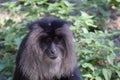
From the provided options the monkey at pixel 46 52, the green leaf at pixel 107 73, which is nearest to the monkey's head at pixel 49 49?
the monkey at pixel 46 52

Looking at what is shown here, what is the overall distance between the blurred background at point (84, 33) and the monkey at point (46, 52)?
86 cm

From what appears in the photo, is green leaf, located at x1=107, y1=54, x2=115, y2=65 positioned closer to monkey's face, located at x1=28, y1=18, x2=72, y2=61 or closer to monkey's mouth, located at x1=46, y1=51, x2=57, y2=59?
monkey's face, located at x1=28, y1=18, x2=72, y2=61

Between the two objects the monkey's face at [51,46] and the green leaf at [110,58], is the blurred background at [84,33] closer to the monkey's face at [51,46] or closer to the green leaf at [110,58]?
the green leaf at [110,58]

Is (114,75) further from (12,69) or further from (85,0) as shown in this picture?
(85,0)

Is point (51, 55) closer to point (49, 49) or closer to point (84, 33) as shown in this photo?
point (49, 49)

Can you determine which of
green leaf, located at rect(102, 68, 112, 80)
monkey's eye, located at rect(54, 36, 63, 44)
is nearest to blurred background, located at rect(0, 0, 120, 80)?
green leaf, located at rect(102, 68, 112, 80)

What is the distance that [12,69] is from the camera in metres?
5.63

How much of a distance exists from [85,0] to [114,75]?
73.6 inches

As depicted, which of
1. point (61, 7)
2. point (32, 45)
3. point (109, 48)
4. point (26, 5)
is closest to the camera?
point (32, 45)

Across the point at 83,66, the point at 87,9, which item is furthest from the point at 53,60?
the point at 87,9

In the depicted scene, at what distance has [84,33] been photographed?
5.88m

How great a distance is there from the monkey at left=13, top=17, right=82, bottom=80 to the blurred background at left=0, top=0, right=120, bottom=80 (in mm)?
857

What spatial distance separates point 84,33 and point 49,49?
1.54 meters

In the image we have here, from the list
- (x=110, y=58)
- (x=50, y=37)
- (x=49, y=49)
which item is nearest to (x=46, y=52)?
(x=49, y=49)
